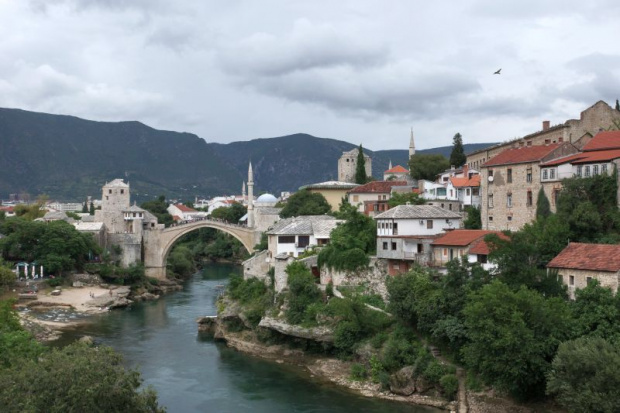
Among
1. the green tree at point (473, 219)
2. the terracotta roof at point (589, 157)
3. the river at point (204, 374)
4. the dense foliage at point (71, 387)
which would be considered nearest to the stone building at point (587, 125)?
the terracotta roof at point (589, 157)

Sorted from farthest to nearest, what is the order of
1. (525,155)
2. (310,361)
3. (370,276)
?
1. (525,155)
2. (370,276)
3. (310,361)

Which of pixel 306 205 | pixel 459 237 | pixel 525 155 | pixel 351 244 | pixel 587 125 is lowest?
pixel 351 244

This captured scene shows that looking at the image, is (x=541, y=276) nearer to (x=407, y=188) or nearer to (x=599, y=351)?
(x=599, y=351)

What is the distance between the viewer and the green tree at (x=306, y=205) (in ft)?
197

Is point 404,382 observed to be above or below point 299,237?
below

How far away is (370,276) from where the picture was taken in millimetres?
37750

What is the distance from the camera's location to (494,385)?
26141 mm

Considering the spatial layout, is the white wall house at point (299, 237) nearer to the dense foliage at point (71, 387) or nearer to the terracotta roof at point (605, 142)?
the terracotta roof at point (605, 142)

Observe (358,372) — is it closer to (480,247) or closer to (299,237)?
(480,247)

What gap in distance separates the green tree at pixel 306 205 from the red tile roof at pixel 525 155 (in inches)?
859

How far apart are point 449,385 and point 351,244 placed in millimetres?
12807

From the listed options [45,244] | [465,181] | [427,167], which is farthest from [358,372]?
[45,244]

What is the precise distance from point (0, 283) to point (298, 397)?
33.6 metres

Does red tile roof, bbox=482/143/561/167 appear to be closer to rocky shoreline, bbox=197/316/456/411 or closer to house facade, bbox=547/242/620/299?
house facade, bbox=547/242/620/299
